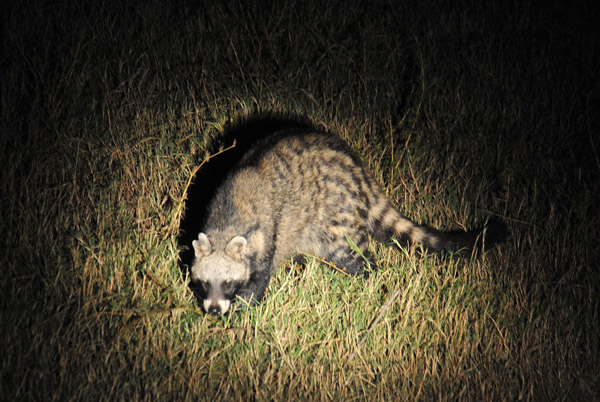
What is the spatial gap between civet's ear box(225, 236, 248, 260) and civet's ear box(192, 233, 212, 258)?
0.14 meters

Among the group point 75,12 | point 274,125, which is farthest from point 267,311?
point 75,12

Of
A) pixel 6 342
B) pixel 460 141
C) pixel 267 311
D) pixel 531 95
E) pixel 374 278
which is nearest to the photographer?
pixel 6 342

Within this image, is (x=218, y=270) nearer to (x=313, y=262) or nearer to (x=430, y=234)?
(x=313, y=262)

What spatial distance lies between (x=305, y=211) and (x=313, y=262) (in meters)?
0.46

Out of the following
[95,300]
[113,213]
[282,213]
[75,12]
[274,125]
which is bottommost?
[95,300]

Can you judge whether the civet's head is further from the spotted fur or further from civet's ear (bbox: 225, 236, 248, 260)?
the spotted fur

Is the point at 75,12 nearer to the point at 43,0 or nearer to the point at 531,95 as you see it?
the point at 43,0

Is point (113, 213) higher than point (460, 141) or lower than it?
lower

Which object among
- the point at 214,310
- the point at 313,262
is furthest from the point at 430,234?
the point at 214,310

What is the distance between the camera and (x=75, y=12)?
7.31 metres

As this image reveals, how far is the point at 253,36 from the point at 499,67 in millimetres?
2755

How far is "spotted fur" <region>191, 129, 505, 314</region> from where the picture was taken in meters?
5.27

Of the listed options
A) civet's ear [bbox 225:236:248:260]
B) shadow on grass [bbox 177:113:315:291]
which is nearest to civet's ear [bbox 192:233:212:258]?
civet's ear [bbox 225:236:248:260]

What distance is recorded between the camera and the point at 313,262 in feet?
18.1
